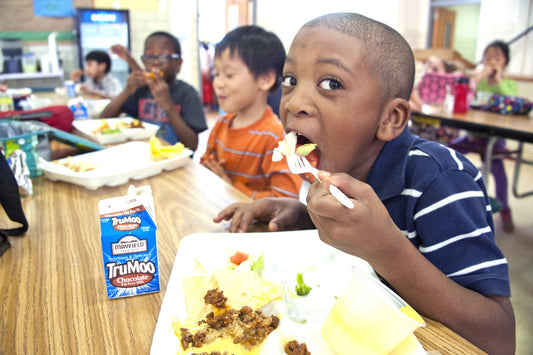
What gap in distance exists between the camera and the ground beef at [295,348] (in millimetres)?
671

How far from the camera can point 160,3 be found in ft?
21.7

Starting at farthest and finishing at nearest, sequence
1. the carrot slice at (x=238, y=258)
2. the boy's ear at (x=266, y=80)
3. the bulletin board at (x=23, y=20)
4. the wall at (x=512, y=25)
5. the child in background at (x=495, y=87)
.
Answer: the bulletin board at (x=23, y=20) < the wall at (x=512, y=25) < the child in background at (x=495, y=87) < the boy's ear at (x=266, y=80) < the carrot slice at (x=238, y=258)

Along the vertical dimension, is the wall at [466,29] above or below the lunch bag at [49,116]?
above

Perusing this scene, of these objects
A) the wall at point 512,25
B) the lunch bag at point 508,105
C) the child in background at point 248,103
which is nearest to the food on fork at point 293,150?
the child in background at point 248,103

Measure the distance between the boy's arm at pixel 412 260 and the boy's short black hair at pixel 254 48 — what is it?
1.38 meters

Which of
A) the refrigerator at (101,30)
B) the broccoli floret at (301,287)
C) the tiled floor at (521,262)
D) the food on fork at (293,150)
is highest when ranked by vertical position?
the refrigerator at (101,30)

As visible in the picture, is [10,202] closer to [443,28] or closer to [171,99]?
[171,99]

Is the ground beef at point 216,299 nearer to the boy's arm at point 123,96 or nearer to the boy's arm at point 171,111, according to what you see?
the boy's arm at point 171,111

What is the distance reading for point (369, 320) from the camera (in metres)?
0.62

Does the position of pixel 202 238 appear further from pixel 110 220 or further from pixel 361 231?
pixel 361 231

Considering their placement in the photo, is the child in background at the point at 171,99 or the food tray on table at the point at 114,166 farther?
the child in background at the point at 171,99

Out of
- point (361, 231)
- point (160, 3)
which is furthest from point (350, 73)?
point (160, 3)

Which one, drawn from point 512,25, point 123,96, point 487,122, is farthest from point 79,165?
point 512,25

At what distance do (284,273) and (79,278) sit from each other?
45 centimetres
